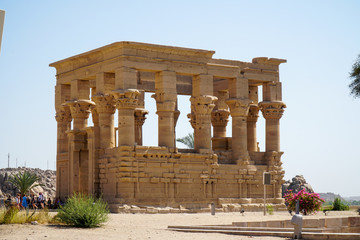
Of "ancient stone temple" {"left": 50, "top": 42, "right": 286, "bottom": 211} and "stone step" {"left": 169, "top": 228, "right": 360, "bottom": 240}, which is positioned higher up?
"ancient stone temple" {"left": 50, "top": 42, "right": 286, "bottom": 211}

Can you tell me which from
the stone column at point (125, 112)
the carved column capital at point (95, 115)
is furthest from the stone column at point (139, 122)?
the stone column at point (125, 112)

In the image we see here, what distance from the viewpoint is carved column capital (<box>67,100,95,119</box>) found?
37694 millimetres

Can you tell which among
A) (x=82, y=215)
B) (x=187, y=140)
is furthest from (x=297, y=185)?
(x=82, y=215)

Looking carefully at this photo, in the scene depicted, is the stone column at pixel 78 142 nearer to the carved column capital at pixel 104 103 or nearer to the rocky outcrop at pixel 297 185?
the carved column capital at pixel 104 103

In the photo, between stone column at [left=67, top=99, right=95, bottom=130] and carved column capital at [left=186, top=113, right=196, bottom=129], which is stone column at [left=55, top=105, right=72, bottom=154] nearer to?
stone column at [left=67, top=99, right=95, bottom=130]

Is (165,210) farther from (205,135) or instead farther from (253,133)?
(253,133)

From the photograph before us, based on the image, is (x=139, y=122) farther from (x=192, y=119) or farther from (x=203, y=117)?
(x=203, y=117)

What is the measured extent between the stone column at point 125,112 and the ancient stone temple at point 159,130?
0.16 ft

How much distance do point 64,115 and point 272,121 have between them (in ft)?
38.9

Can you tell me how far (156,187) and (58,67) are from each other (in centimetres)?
979

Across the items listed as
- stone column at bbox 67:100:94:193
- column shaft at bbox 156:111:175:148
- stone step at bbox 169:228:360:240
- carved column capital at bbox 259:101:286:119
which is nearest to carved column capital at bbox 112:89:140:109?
column shaft at bbox 156:111:175:148

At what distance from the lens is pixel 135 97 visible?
115 feet

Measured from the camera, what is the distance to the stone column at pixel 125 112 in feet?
114

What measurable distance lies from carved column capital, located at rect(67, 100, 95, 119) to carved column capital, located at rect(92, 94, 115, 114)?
1.28 meters
